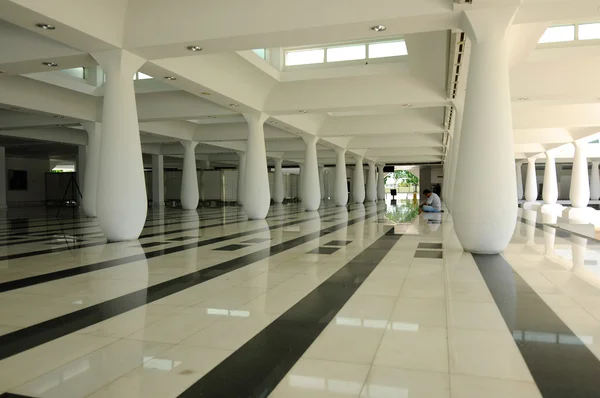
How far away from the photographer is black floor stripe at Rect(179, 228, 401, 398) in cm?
293

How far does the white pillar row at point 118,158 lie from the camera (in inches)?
429

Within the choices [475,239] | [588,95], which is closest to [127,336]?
[475,239]

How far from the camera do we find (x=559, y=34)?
12.9 meters

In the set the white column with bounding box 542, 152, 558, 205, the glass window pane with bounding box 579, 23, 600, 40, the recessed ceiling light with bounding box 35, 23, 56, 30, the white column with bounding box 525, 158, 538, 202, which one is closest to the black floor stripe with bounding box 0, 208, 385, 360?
the recessed ceiling light with bounding box 35, 23, 56, 30

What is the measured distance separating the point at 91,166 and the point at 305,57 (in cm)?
1008

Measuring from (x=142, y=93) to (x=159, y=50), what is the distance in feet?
27.6

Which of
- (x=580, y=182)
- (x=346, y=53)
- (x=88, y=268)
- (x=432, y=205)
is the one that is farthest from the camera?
(x=580, y=182)

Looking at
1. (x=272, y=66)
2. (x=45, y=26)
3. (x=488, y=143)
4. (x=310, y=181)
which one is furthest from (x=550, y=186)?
(x=45, y=26)

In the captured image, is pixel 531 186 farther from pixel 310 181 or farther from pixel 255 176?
pixel 255 176

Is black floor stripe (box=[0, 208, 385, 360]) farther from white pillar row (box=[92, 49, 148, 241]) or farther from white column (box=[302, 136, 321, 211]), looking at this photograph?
white column (box=[302, 136, 321, 211])

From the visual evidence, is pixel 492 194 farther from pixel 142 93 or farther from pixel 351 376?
pixel 142 93

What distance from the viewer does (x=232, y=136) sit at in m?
26.7

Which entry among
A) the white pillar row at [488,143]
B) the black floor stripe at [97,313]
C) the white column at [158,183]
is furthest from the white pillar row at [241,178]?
the black floor stripe at [97,313]

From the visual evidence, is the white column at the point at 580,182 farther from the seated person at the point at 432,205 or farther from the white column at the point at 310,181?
the white column at the point at 310,181
